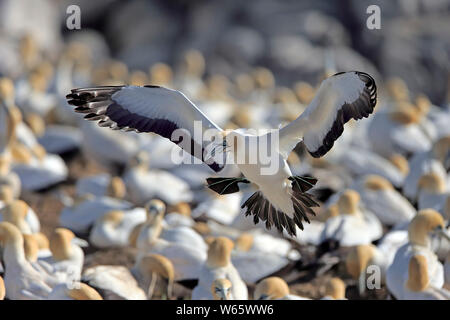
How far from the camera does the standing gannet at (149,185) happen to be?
1011cm

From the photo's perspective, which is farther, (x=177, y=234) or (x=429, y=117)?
(x=429, y=117)

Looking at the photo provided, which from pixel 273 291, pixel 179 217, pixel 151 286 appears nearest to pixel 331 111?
pixel 273 291

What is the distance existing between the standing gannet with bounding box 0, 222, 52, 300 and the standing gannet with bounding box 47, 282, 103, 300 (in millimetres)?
268

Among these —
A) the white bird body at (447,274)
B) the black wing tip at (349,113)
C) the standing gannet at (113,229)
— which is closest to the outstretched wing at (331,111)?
the black wing tip at (349,113)

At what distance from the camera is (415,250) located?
7.05 meters

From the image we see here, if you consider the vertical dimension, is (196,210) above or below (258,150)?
below

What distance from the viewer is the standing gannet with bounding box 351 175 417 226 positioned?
9.25m

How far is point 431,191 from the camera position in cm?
929

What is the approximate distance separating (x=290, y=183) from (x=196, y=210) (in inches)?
143

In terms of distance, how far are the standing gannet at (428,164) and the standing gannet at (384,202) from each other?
44 cm

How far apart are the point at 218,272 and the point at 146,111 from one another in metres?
A: 1.39

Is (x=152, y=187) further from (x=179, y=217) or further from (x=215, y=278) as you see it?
(x=215, y=278)
